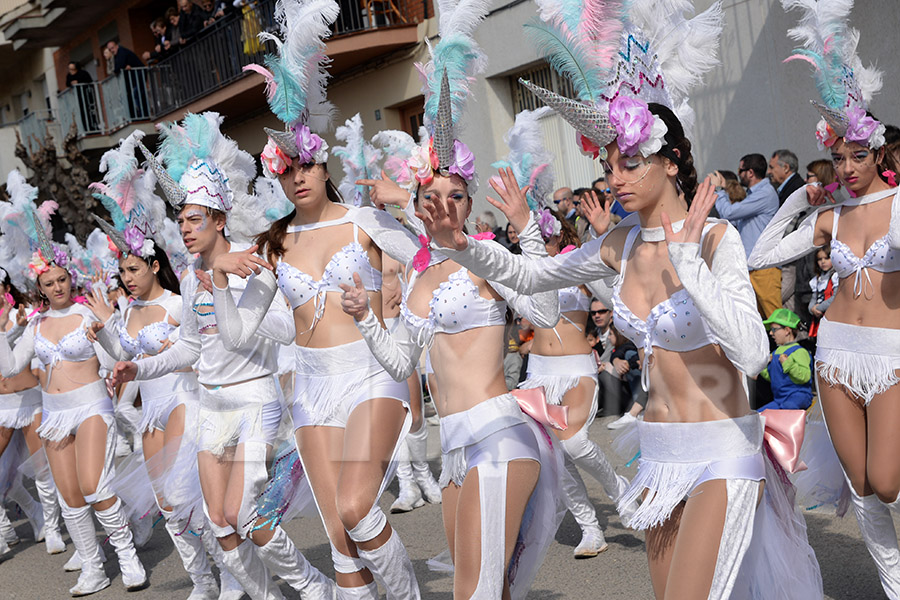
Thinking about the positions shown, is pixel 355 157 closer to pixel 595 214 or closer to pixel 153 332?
pixel 153 332

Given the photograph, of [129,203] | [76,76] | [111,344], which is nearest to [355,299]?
[111,344]

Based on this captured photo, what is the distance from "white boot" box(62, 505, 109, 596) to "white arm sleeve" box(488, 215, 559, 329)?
4158mm

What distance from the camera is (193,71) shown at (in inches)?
725

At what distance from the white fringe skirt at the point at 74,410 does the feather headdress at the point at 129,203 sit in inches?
42.0

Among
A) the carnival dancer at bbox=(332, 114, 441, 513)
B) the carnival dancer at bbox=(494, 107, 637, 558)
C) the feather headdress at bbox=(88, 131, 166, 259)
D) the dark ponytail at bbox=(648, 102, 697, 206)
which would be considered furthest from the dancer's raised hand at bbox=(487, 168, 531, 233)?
the feather headdress at bbox=(88, 131, 166, 259)

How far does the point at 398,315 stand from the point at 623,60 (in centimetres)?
267

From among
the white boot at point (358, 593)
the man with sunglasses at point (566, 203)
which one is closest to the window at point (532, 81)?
the man with sunglasses at point (566, 203)

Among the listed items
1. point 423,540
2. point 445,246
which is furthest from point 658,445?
point 423,540

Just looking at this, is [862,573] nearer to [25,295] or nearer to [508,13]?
[25,295]

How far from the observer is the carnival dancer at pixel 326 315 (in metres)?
4.50

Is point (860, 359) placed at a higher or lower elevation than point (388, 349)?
lower

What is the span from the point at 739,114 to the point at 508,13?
11.6 feet

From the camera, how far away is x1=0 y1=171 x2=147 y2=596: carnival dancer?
270 inches

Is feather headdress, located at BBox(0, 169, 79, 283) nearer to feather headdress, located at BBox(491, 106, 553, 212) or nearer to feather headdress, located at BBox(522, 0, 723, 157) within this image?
feather headdress, located at BBox(491, 106, 553, 212)
